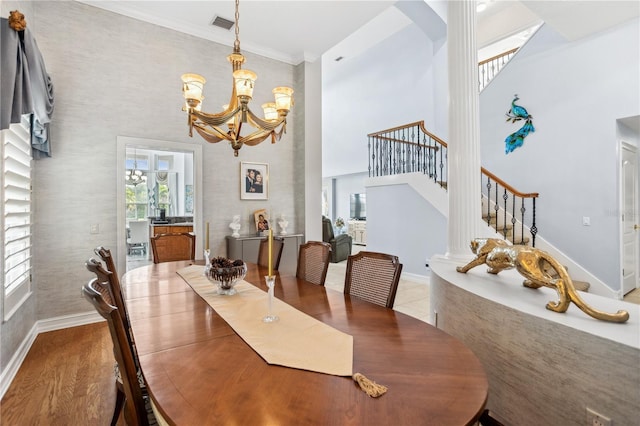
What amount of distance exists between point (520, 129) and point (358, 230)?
6.01m

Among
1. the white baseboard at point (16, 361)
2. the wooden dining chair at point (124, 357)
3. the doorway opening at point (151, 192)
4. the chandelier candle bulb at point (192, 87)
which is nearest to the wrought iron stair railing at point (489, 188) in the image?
the doorway opening at point (151, 192)

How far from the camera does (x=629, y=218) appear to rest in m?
4.50

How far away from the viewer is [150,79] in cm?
381

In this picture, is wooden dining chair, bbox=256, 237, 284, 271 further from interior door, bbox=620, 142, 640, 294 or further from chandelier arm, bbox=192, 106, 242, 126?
interior door, bbox=620, 142, 640, 294

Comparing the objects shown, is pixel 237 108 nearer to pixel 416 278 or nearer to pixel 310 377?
pixel 310 377

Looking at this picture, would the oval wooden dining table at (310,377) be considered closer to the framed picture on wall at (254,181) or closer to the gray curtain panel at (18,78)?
the gray curtain panel at (18,78)

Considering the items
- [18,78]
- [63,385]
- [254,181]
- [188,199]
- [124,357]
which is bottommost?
[63,385]

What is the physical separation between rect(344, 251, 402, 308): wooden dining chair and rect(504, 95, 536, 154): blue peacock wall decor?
184 inches

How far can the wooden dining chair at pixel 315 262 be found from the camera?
2.29 meters

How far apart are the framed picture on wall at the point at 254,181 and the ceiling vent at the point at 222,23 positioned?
172 centimetres

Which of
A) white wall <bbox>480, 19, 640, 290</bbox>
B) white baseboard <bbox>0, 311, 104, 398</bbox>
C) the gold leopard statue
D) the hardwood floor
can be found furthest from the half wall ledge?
white wall <bbox>480, 19, 640, 290</bbox>

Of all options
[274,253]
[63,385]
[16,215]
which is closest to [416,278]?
[274,253]

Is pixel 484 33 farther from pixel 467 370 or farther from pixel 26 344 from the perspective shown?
pixel 26 344

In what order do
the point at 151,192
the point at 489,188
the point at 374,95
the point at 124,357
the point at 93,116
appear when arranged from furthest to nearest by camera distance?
the point at 374,95 < the point at 489,188 < the point at 151,192 < the point at 93,116 < the point at 124,357
